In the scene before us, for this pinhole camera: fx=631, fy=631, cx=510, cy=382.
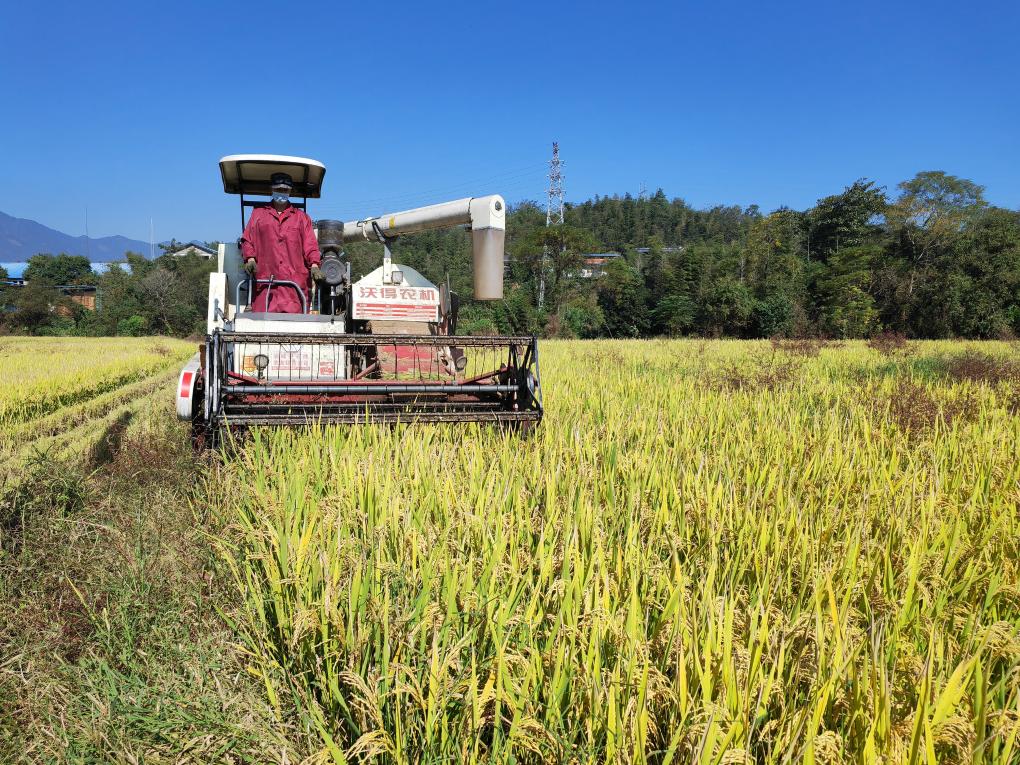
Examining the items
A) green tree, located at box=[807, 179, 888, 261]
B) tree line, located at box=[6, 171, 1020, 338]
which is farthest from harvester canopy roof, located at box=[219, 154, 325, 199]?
green tree, located at box=[807, 179, 888, 261]

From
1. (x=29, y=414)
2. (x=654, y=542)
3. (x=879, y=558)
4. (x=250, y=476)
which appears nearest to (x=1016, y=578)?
(x=879, y=558)

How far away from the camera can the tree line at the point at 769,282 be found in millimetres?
31656

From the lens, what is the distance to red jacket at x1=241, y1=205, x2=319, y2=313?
5723 mm

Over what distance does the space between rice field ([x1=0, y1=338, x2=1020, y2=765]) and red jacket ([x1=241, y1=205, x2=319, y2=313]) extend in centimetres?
206

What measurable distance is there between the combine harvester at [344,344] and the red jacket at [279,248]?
0.10 metres

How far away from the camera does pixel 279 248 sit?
18.9 ft

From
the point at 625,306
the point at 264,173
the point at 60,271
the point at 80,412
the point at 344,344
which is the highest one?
the point at 60,271

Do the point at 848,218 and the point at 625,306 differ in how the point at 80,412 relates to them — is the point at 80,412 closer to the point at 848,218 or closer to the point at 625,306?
the point at 625,306

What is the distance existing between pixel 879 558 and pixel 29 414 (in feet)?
31.1

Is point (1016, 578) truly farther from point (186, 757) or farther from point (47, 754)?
point (47, 754)

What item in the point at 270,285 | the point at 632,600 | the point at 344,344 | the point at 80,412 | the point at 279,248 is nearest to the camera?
the point at 632,600

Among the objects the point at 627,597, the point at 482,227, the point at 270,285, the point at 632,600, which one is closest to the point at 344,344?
the point at 270,285

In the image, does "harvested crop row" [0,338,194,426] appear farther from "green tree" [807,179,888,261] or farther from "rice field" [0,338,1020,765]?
"green tree" [807,179,888,261]

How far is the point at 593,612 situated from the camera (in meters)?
1.50
